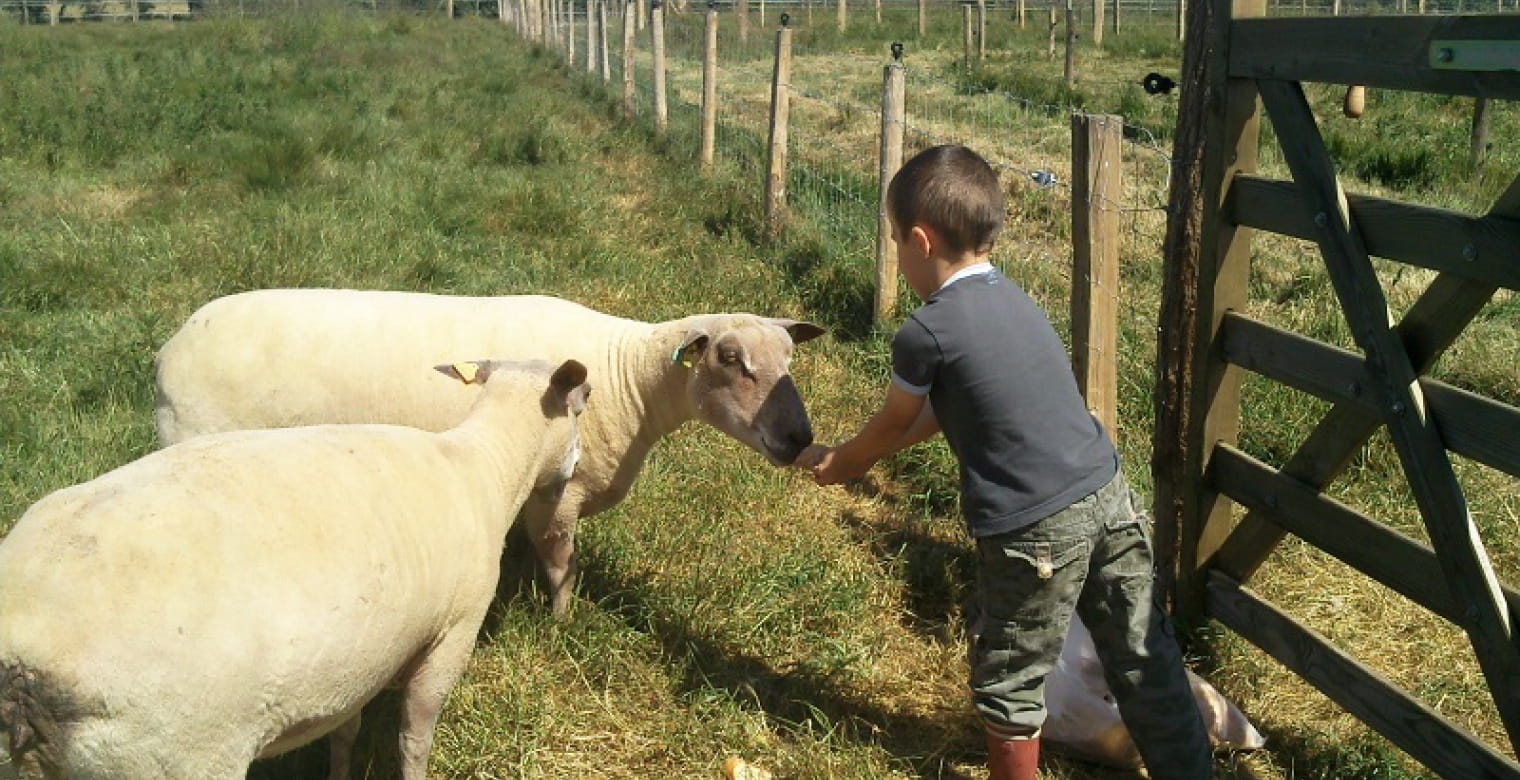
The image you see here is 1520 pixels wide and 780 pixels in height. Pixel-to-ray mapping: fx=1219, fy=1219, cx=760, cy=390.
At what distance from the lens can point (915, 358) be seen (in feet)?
10.5

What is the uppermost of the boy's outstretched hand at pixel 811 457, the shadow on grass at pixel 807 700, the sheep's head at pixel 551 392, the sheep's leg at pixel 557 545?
the sheep's head at pixel 551 392

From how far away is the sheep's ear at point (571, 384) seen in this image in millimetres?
3770

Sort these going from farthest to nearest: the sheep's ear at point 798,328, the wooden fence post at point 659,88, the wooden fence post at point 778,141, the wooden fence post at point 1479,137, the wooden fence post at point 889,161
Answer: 1. the wooden fence post at point 659,88
2. the wooden fence post at point 1479,137
3. the wooden fence post at point 778,141
4. the wooden fence post at point 889,161
5. the sheep's ear at point 798,328

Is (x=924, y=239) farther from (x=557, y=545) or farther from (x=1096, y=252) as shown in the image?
(x=557, y=545)

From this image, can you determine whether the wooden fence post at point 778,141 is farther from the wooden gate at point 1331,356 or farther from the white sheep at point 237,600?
the white sheep at point 237,600

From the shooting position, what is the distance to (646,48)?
25906mm

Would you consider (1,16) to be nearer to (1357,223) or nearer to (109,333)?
(109,333)

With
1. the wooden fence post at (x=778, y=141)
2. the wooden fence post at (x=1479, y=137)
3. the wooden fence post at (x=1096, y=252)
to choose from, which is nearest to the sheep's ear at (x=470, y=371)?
the wooden fence post at (x=1096, y=252)

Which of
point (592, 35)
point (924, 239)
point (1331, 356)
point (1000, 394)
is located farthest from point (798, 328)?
point (592, 35)

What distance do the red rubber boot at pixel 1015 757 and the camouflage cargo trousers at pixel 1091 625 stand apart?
0.04 meters

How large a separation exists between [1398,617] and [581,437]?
3100 millimetres

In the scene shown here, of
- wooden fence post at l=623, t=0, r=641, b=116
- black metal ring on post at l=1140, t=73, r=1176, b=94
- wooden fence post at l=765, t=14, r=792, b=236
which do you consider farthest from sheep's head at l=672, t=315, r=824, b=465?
wooden fence post at l=623, t=0, r=641, b=116

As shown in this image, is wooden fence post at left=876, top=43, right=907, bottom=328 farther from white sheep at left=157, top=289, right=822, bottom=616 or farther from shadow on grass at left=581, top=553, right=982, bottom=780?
shadow on grass at left=581, top=553, right=982, bottom=780

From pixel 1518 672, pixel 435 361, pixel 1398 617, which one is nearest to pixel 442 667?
pixel 435 361
